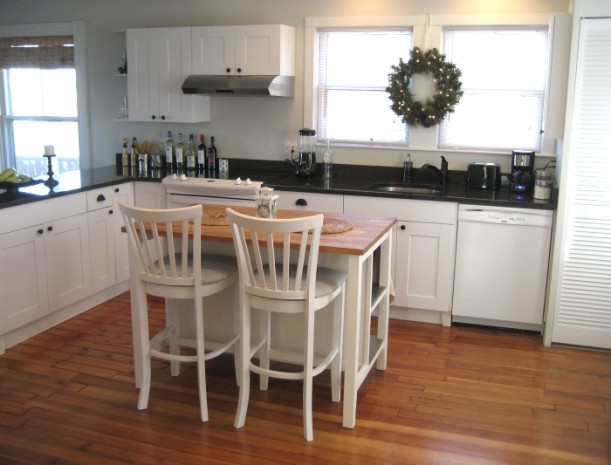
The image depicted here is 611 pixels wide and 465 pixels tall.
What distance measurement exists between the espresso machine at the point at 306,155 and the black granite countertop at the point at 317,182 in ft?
0.21

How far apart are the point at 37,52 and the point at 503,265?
4.50 metres

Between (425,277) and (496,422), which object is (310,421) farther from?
(425,277)

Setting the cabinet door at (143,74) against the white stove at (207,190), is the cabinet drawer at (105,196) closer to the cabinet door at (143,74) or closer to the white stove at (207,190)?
the white stove at (207,190)

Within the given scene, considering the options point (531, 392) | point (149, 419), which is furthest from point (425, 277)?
point (149, 419)

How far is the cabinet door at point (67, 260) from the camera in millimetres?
4227

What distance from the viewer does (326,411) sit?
3283 mm

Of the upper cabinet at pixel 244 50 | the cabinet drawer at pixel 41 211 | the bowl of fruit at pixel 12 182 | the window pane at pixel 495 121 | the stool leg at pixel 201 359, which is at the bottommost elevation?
the stool leg at pixel 201 359

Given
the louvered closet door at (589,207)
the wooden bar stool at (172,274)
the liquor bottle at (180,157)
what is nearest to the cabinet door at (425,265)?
the louvered closet door at (589,207)

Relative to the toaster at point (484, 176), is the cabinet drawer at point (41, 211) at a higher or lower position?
lower

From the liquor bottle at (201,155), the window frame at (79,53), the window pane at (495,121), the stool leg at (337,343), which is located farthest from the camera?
the window frame at (79,53)

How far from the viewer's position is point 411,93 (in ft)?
15.9

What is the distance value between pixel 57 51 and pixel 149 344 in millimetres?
3689

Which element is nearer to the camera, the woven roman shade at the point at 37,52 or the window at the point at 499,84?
the window at the point at 499,84

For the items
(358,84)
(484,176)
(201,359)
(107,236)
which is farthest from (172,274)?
(358,84)
